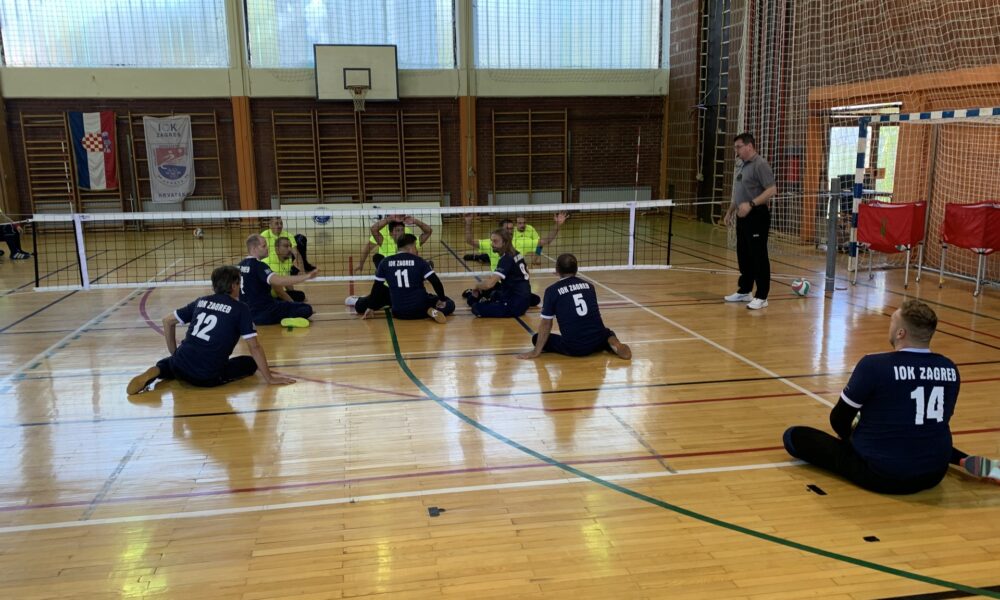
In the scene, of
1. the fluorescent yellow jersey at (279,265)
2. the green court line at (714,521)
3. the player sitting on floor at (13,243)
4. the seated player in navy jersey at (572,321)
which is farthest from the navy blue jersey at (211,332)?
the player sitting on floor at (13,243)

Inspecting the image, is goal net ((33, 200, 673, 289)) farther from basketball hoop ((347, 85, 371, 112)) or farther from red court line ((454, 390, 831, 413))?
red court line ((454, 390, 831, 413))

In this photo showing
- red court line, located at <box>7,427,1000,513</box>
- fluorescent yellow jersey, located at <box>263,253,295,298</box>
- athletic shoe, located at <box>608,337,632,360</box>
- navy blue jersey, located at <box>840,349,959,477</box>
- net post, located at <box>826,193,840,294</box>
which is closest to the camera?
navy blue jersey, located at <box>840,349,959,477</box>

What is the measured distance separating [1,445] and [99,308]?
5211 millimetres

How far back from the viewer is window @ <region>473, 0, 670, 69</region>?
71.3 ft

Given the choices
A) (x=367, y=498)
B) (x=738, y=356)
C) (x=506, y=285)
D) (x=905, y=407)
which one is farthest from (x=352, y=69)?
(x=905, y=407)

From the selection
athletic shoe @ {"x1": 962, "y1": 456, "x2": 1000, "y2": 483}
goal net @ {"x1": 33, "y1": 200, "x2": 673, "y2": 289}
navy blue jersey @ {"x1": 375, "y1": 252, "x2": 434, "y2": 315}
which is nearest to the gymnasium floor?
athletic shoe @ {"x1": 962, "y1": 456, "x2": 1000, "y2": 483}

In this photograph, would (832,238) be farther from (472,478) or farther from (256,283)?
(256,283)

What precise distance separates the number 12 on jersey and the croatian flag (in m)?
21.8

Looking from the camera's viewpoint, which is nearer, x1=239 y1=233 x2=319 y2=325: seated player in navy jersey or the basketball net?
x1=239 y1=233 x2=319 y2=325: seated player in navy jersey

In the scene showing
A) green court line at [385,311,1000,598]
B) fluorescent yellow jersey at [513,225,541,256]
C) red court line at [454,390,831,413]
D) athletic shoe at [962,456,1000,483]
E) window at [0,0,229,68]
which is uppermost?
window at [0,0,229,68]

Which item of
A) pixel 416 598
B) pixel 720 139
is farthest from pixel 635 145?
pixel 416 598

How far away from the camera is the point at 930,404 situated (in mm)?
4250

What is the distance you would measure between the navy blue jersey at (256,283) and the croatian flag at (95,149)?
572 inches

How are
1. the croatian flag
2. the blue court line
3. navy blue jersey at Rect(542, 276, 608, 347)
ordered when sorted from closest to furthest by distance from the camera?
1. navy blue jersey at Rect(542, 276, 608, 347)
2. the blue court line
3. the croatian flag
